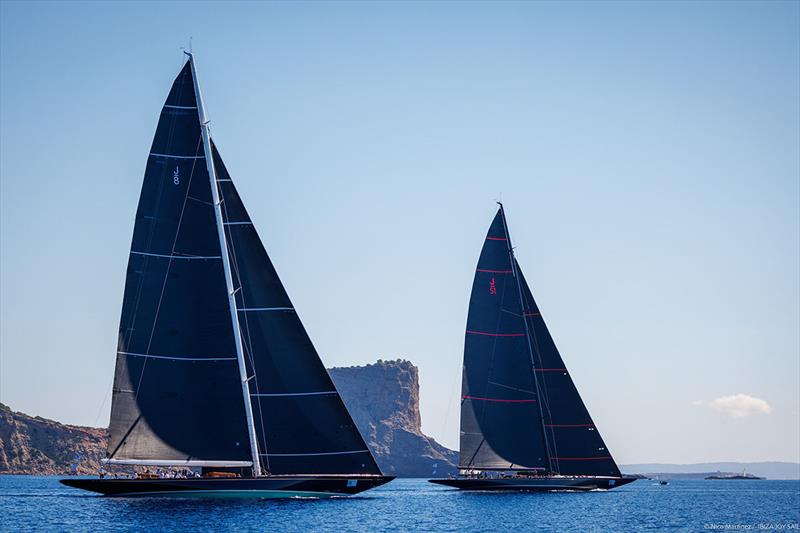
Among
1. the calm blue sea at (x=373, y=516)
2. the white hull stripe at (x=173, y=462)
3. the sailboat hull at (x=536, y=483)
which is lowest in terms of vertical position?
the calm blue sea at (x=373, y=516)

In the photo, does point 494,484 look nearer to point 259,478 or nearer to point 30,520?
point 259,478

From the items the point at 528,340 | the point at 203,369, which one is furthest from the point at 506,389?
the point at 203,369

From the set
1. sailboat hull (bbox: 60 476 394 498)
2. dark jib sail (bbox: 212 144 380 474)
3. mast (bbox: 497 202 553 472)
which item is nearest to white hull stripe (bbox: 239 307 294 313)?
dark jib sail (bbox: 212 144 380 474)

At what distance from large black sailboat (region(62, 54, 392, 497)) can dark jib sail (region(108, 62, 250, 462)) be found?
0.14 feet

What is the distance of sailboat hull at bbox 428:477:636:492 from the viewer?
6688cm

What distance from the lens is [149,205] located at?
48.2m

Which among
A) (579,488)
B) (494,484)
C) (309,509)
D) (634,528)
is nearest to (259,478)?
(309,509)

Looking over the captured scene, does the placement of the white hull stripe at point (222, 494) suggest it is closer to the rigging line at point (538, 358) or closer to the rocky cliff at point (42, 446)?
the rigging line at point (538, 358)

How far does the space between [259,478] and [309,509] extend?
11.5ft

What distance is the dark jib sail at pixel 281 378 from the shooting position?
161ft

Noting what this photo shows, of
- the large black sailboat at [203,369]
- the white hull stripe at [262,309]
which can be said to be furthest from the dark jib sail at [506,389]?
the white hull stripe at [262,309]

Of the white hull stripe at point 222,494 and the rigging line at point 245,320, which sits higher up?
the rigging line at point 245,320

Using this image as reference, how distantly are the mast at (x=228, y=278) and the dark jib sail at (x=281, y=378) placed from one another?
53 centimetres

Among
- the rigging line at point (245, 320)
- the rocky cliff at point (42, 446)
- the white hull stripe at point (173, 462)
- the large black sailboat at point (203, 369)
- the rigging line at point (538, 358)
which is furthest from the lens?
the rocky cliff at point (42, 446)
